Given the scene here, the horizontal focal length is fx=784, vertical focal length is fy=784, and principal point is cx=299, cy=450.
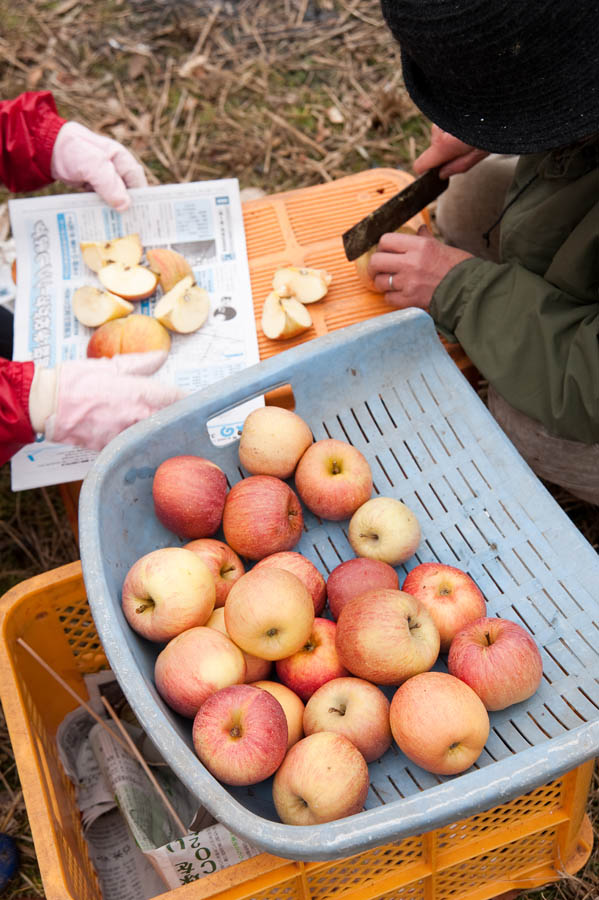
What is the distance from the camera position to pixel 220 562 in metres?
1.42

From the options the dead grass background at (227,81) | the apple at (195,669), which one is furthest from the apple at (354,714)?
the dead grass background at (227,81)

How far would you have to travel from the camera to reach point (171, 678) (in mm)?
1218

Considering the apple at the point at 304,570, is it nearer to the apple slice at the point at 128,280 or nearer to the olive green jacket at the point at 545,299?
the olive green jacket at the point at 545,299

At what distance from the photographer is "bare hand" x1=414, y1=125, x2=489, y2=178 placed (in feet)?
6.42

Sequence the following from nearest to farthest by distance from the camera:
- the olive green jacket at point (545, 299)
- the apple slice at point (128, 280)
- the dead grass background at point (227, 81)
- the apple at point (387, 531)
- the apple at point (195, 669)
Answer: the apple at point (195, 669), the apple at point (387, 531), the olive green jacket at point (545, 299), the apple slice at point (128, 280), the dead grass background at point (227, 81)

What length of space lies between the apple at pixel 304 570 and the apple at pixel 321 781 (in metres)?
0.27

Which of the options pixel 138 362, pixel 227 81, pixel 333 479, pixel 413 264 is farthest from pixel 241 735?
pixel 227 81

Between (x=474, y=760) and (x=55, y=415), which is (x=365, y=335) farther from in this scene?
(x=474, y=760)

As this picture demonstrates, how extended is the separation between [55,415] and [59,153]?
87 centimetres

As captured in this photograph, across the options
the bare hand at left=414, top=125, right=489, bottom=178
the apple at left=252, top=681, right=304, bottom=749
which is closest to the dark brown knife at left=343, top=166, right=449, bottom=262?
the bare hand at left=414, top=125, right=489, bottom=178

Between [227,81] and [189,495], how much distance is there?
2414mm

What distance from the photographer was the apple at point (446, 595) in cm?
131

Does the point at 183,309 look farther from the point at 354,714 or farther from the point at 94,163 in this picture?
the point at 354,714

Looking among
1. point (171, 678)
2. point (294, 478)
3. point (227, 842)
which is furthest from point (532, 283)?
point (227, 842)
